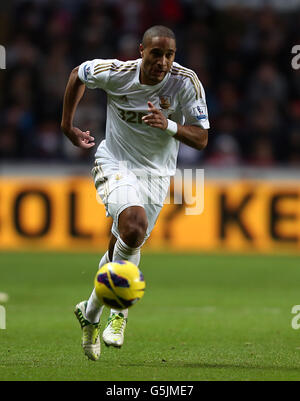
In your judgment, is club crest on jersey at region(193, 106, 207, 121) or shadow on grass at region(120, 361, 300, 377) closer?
shadow on grass at region(120, 361, 300, 377)

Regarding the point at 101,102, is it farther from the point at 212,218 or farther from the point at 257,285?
the point at 257,285

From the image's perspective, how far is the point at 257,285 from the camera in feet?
37.1

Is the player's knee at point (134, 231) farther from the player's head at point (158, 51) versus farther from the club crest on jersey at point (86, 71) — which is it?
the club crest on jersey at point (86, 71)

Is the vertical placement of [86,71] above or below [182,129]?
above

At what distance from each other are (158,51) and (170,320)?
311cm

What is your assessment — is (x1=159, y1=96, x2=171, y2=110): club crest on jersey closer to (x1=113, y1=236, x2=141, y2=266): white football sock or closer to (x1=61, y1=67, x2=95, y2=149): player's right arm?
(x1=61, y1=67, x2=95, y2=149): player's right arm

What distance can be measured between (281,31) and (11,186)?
20.5 feet

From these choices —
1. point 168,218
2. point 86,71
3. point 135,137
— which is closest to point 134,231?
point 135,137

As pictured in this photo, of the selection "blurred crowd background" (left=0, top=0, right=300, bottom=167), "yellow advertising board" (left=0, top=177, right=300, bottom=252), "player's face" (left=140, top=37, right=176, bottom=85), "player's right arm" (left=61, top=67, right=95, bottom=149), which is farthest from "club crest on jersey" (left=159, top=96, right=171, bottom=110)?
"blurred crowd background" (left=0, top=0, right=300, bottom=167)

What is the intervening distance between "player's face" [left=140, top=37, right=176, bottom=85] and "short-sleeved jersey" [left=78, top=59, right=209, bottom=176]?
17 cm

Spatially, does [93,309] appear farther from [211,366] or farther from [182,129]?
[182,129]

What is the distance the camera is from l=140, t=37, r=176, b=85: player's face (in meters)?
6.18

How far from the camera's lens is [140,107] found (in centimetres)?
659
